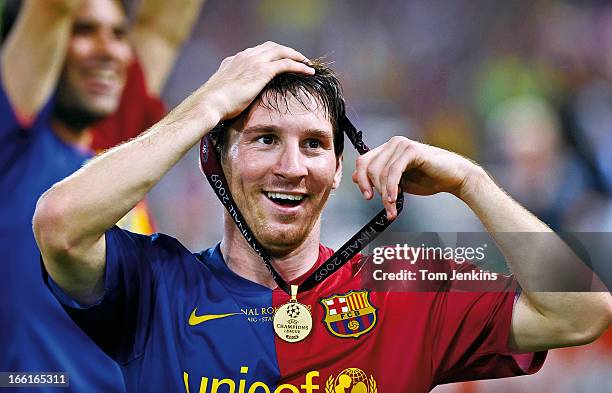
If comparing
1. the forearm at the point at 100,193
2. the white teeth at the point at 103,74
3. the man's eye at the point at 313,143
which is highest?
the white teeth at the point at 103,74

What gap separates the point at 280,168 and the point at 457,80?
3.45ft

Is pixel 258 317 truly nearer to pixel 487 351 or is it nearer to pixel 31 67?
pixel 487 351

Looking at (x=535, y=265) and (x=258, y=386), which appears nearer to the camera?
(x=535, y=265)

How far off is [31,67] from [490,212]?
1.78m

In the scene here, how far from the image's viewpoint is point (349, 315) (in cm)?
239

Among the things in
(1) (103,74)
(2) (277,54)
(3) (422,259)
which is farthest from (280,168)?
(1) (103,74)

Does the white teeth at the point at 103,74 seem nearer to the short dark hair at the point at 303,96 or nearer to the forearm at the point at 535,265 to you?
the short dark hair at the point at 303,96

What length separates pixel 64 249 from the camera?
1.94 m

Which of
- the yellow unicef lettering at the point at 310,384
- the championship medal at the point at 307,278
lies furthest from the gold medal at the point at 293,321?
the yellow unicef lettering at the point at 310,384

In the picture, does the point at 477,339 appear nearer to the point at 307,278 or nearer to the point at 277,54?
the point at 307,278

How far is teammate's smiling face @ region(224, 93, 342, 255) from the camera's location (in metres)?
2.29

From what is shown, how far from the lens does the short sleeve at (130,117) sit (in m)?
3.03

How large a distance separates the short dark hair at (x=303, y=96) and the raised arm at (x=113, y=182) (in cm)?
9

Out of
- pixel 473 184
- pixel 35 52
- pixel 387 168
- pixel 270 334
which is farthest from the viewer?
pixel 35 52
